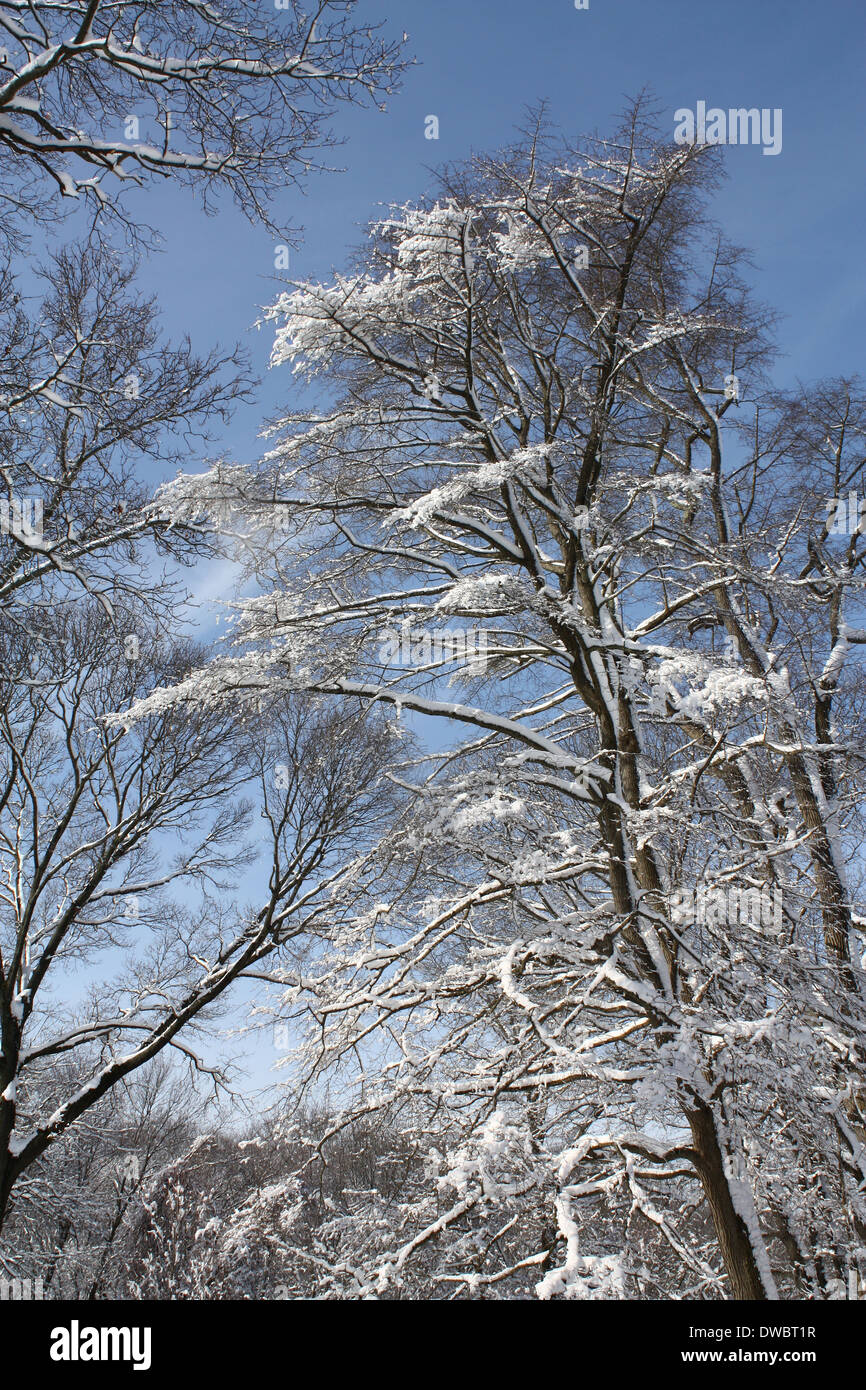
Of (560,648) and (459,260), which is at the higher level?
(459,260)

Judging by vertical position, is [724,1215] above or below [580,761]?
below

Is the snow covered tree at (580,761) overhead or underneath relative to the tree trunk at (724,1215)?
overhead

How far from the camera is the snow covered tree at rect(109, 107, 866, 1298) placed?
16.9ft

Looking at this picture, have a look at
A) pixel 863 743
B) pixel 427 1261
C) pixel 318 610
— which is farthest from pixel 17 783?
pixel 863 743

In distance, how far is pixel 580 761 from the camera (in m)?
6.26

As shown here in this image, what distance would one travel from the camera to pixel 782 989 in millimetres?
4906

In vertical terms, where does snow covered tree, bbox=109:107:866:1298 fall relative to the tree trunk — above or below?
above

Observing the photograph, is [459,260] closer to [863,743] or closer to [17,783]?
[863,743]

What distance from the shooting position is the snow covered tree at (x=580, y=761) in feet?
16.9
